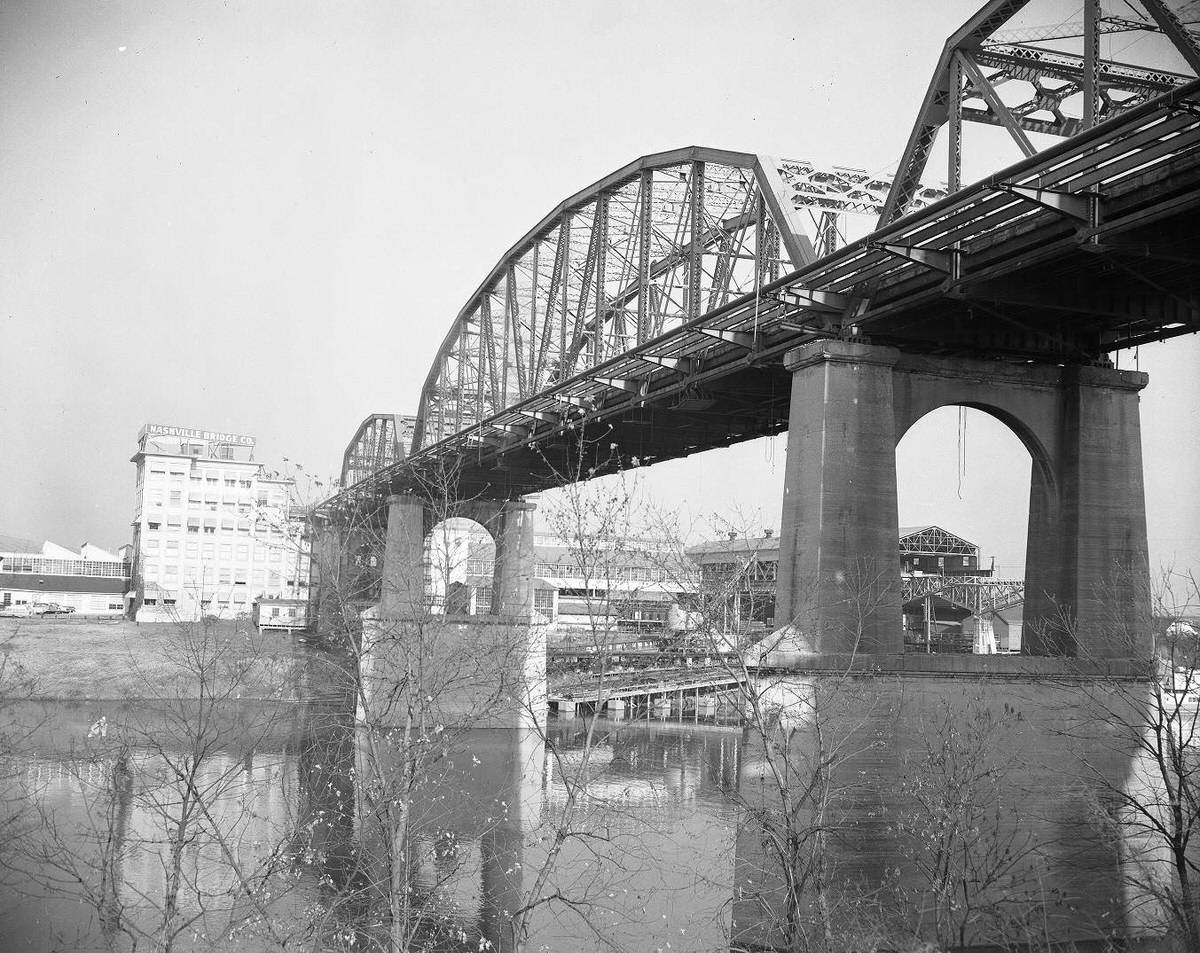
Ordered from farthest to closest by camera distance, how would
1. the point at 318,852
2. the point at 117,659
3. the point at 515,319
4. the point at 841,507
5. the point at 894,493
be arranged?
1. the point at 117,659
2. the point at 515,319
3. the point at 894,493
4. the point at 841,507
5. the point at 318,852

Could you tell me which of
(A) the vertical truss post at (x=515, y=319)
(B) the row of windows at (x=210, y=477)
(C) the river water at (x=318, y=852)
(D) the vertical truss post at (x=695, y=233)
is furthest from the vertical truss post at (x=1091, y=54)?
(B) the row of windows at (x=210, y=477)

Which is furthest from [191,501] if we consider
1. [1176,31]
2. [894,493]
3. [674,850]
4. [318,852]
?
[1176,31]

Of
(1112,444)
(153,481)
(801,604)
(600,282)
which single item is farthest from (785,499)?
(153,481)

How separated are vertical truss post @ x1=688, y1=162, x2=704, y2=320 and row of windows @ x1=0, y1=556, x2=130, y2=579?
10224cm

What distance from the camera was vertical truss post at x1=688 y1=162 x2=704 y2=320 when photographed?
40.5m

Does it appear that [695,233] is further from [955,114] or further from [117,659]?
[117,659]

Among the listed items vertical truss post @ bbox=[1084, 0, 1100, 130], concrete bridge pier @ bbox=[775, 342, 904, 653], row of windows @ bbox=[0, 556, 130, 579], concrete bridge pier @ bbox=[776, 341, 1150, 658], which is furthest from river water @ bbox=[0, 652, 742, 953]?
row of windows @ bbox=[0, 556, 130, 579]

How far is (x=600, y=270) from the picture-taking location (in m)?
48.8

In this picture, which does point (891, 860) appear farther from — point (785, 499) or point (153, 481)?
point (153, 481)

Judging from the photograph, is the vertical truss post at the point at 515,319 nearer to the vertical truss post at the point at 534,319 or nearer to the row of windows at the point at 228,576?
the vertical truss post at the point at 534,319

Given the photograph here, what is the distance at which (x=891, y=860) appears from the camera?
2323 cm

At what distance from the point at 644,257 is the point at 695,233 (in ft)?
12.7

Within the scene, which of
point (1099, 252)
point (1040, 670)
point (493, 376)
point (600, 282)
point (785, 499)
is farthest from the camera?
point (493, 376)

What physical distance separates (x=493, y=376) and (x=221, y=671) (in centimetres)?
2348
